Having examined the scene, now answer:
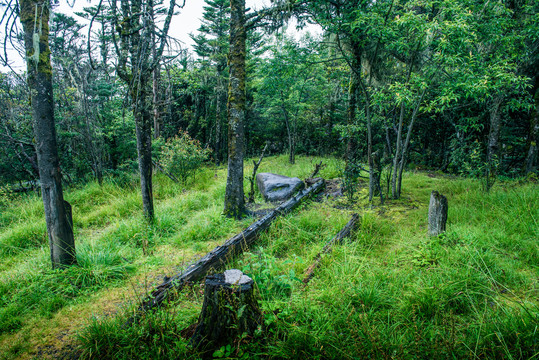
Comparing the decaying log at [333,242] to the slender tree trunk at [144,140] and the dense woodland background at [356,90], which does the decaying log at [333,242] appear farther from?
the slender tree trunk at [144,140]

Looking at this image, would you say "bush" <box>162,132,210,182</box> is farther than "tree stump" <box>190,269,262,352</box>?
Yes

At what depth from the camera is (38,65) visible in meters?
2.69

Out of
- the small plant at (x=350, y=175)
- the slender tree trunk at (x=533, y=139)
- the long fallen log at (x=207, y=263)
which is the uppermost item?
the slender tree trunk at (x=533, y=139)

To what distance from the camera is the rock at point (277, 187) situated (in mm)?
6609

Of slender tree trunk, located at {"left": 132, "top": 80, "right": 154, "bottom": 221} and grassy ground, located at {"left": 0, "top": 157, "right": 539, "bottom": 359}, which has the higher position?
slender tree trunk, located at {"left": 132, "top": 80, "right": 154, "bottom": 221}

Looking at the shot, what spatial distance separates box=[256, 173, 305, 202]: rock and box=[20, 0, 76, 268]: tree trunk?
4518 mm

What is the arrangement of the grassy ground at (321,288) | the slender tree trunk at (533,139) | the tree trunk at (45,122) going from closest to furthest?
the grassy ground at (321,288) → the tree trunk at (45,122) → the slender tree trunk at (533,139)

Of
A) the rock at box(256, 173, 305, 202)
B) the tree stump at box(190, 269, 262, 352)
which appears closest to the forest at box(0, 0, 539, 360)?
the tree stump at box(190, 269, 262, 352)

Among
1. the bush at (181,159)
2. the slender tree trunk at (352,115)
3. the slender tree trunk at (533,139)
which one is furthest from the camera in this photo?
the bush at (181,159)

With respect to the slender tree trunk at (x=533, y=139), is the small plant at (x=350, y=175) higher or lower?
lower

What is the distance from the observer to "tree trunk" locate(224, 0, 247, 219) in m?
4.87

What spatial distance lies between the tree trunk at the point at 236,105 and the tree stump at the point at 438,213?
3.51 m

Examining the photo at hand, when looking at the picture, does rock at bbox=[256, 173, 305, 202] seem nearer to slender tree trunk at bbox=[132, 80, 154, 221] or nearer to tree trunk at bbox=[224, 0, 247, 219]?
tree trunk at bbox=[224, 0, 247, 219]

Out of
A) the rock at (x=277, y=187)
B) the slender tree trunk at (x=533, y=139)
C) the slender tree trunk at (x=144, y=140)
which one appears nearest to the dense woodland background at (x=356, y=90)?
the slender tree trunk at (x=533, y=139)
